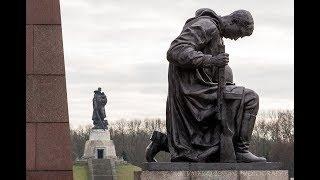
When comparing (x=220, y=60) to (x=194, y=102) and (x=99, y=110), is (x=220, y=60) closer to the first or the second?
(x=194, y=102)


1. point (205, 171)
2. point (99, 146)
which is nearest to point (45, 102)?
point (205, 171)

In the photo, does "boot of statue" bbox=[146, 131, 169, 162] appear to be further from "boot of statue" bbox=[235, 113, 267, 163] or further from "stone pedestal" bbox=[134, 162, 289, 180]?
"boot of statue" bbox=[235, 113, 267, 163]

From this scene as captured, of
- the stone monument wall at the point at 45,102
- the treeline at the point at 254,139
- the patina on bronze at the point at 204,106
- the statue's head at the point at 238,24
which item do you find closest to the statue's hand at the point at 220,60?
the patina on bronze at the point at 204,106

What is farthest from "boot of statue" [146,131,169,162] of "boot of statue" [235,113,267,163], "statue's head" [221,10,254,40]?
"statue's head" [221,10,254,40]

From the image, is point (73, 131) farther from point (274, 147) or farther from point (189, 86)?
point (189, 86)

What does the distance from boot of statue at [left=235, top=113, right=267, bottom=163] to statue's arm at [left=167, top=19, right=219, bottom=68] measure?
2.39 feet

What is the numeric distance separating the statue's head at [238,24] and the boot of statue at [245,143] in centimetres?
97

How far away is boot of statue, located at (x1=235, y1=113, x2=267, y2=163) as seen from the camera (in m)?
9.53

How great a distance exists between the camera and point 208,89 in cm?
960

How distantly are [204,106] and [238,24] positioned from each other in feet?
3.45
